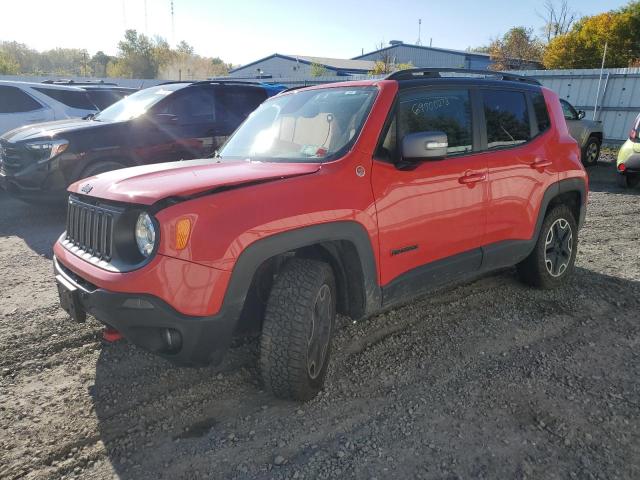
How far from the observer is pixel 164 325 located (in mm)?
2318

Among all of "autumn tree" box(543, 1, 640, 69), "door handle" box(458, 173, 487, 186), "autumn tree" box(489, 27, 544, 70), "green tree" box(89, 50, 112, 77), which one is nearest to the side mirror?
"door handle" box(458, 173, 487, 186)

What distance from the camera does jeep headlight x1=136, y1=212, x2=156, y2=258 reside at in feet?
7.73

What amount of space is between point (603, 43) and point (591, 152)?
61.8 feet

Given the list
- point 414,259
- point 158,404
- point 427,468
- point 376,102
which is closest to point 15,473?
point 158,404

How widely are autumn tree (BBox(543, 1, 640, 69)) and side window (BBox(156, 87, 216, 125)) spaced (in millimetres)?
27158

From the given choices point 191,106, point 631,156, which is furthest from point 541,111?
point 631,156

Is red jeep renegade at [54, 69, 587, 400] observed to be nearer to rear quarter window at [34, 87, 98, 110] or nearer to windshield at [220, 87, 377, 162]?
windshield at [220, 87, 377, 162]

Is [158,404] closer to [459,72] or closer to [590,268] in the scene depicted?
[459,72]

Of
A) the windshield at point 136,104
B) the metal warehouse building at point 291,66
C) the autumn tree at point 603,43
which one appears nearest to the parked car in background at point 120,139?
the windshield at point 136,104

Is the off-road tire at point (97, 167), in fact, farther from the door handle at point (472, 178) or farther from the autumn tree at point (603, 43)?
the autumn tree at point (603, 43)

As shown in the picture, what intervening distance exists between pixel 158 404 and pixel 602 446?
7.80 feet

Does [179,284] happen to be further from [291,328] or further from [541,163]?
[541,163]

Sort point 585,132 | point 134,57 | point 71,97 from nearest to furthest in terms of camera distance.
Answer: point 71,97, point 585,132, point 134,57

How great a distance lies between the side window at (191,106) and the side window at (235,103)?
0.47 ft
